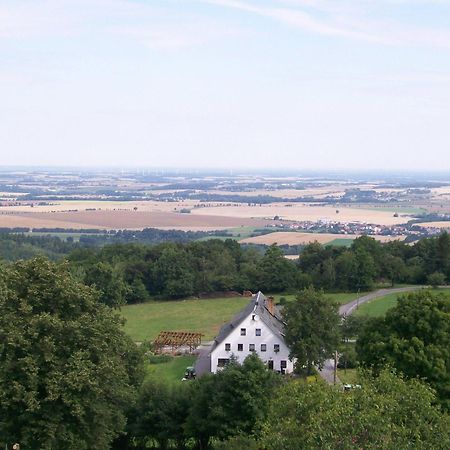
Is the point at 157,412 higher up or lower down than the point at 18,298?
lower down

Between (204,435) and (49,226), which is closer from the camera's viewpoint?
(204,435)

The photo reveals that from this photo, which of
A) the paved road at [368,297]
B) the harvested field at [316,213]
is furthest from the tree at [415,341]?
the harvested field at [316,213]

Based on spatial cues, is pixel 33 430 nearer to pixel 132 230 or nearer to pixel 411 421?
pixel 411 421

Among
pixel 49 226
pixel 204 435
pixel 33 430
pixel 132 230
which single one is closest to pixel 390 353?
pixel 204 435

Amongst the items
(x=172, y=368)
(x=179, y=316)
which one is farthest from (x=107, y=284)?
(x=172, y=368)

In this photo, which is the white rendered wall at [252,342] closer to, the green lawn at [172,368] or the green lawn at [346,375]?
the green lawn at [172,368]
